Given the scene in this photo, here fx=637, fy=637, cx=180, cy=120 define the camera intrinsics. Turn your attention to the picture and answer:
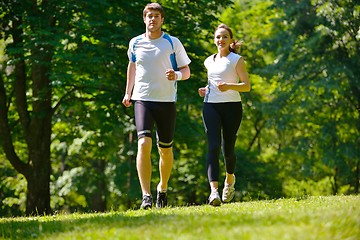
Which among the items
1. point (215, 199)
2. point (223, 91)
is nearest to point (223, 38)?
point (223, 91)

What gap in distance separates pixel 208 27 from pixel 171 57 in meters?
9.15

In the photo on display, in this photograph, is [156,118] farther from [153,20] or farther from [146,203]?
[153,20]

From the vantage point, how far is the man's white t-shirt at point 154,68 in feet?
25.1

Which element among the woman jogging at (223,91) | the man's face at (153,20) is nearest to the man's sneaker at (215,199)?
the woman jogging at (223,91)

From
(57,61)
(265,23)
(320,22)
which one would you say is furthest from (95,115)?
(265,23)

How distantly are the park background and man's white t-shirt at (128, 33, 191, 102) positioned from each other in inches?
124

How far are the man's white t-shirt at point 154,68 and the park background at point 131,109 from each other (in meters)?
3.16

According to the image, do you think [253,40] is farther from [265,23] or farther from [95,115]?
[95,115]

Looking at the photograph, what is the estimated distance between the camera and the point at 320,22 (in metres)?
23.3

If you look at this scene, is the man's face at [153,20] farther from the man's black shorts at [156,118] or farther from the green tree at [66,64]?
the green tree at [66,64]

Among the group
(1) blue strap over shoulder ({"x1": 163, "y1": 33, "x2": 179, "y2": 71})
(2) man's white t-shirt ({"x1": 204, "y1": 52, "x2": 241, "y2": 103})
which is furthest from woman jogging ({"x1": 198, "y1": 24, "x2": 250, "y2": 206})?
(1) blue strap over shoulder ({"x1": 163, "y1": 33, "x2": 179, "y2": 71})

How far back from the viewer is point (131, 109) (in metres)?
17.5

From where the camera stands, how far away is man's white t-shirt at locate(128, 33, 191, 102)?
25.1ft

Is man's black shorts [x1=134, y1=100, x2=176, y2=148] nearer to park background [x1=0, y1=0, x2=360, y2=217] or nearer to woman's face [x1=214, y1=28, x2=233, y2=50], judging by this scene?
woman's face [x1=214, y1=28, x2=233, y2=50]
